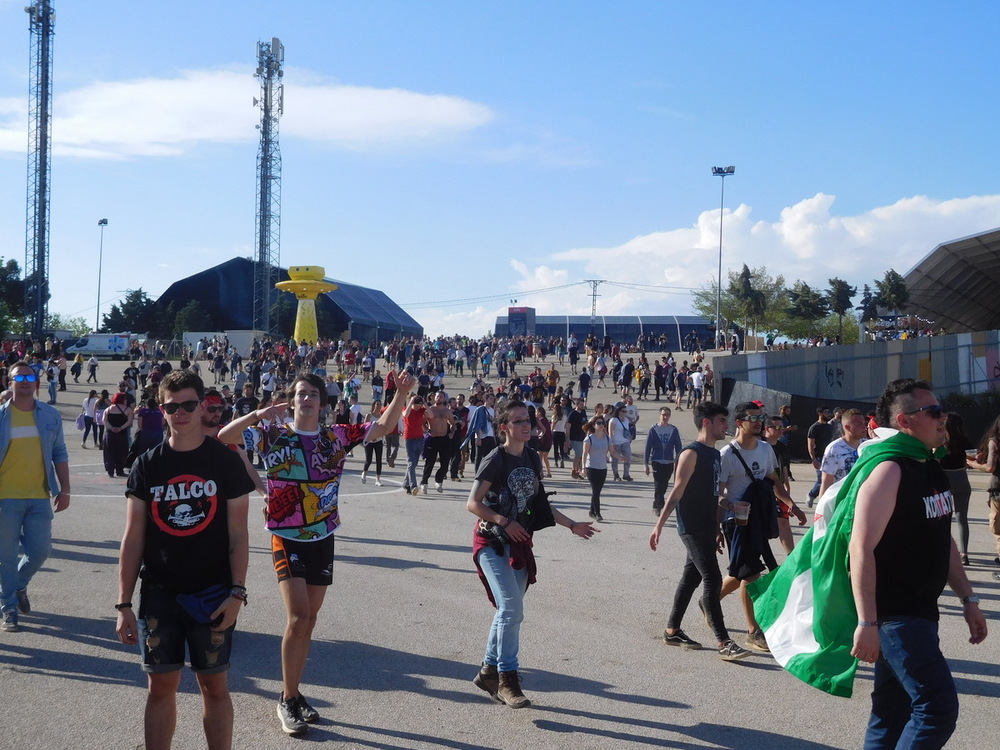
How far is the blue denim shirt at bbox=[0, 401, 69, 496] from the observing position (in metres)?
6.75

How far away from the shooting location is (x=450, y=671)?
5945mm

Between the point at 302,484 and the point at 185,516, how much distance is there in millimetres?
1168

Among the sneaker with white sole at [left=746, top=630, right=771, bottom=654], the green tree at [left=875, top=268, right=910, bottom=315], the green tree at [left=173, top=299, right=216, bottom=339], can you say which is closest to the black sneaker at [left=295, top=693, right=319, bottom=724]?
the sneaker with white sole at [left=746, top=630, right=771, bottom=654]

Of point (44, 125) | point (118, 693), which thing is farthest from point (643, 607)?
point (44, 125)

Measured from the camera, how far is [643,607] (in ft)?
25.1

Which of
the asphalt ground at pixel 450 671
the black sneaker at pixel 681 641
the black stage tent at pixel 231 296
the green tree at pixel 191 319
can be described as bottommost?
the asphalt ground at pixel 450 671

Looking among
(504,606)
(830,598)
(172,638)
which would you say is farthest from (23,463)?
(830,598)

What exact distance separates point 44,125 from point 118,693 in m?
60.2

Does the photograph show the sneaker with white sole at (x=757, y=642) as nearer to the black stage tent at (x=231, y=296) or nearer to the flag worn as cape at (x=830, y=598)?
the flag worn as cape at (x=830, y=598)

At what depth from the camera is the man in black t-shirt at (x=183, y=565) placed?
156 inches

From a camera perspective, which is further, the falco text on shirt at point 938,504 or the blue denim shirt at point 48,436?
the blue denim shirt at point 48,436

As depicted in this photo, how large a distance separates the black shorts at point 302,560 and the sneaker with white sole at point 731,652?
2737 millimetres

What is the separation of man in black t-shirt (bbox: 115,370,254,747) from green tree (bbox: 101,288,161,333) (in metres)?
76.6

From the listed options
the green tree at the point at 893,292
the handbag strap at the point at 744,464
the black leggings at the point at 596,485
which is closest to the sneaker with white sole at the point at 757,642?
the handbag strap at the point at 744,464
